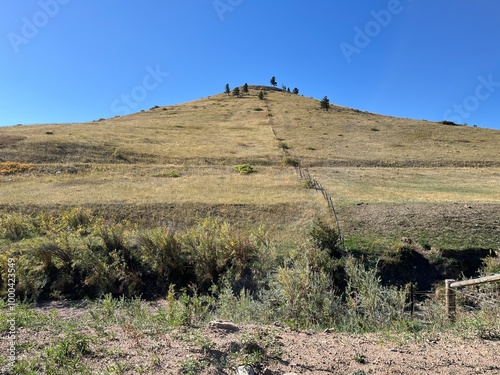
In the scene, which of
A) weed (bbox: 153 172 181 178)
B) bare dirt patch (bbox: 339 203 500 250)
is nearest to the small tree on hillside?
weed (bbox: 153 172 181 178)

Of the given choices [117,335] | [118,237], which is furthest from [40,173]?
[117,335]

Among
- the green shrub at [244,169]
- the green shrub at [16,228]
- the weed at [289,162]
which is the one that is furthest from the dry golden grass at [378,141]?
the green shrub at [16,228]

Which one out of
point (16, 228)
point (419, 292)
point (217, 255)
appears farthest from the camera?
point (16, 228)

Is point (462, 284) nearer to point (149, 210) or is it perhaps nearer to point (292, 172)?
point (149, 210)

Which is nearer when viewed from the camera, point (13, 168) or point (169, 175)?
point (13, 168)

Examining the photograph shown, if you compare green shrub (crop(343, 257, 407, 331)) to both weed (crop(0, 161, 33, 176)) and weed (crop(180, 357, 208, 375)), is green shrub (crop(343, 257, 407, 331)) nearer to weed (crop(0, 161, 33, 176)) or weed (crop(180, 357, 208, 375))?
weed (crop(180, 357, 208, 375))

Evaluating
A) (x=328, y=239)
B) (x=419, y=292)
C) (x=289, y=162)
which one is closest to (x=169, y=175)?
(x=289, y=162)

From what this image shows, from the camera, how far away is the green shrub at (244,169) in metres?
30.8

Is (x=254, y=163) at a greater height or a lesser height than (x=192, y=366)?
greater

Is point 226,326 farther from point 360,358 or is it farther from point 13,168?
point 13,168

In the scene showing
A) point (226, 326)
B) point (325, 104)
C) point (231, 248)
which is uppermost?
point (325, 104)

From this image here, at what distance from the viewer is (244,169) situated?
103 ft

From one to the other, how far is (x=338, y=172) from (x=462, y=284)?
2533cm

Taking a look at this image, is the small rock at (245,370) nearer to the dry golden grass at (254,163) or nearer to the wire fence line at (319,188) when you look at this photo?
the wire fence line at (319,188)
